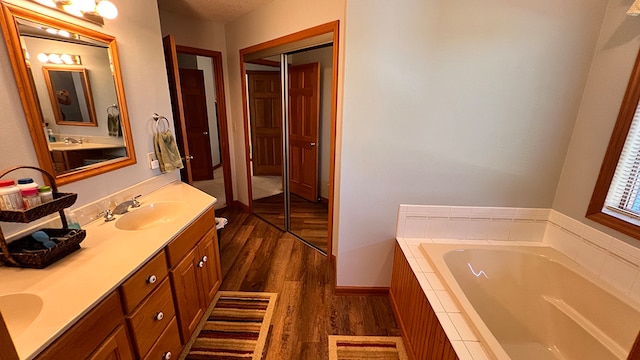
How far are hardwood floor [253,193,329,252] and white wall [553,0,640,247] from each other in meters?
1.98

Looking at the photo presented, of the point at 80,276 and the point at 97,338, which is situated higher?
the point at 80,276

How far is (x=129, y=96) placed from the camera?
5.60ft

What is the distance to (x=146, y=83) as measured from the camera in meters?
1.85

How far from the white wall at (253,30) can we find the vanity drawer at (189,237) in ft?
3.85

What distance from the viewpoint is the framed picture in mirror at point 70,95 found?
4.09 feet

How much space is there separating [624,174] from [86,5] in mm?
3018

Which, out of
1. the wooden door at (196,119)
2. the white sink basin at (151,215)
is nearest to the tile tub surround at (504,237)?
the white sink basin at (151,215)

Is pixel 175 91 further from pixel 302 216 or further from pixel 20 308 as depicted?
pixel 302 216

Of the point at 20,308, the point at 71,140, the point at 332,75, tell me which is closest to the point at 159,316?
the point at 20,308

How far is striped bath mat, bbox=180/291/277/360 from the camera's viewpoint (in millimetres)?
1559

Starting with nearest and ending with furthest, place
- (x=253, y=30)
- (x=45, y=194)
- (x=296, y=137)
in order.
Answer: (x=45, y=194)
(x=253, y=30)
(x=296, y=137)

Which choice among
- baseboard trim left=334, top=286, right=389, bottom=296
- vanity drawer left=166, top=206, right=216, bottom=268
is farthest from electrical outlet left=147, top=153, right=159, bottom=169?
baseboard trim left=334, top=286, right=389, bottom=296

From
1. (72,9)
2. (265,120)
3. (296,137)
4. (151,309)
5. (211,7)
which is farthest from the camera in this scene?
(265,120)

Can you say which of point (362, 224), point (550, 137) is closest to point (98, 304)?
point (362, 224)
